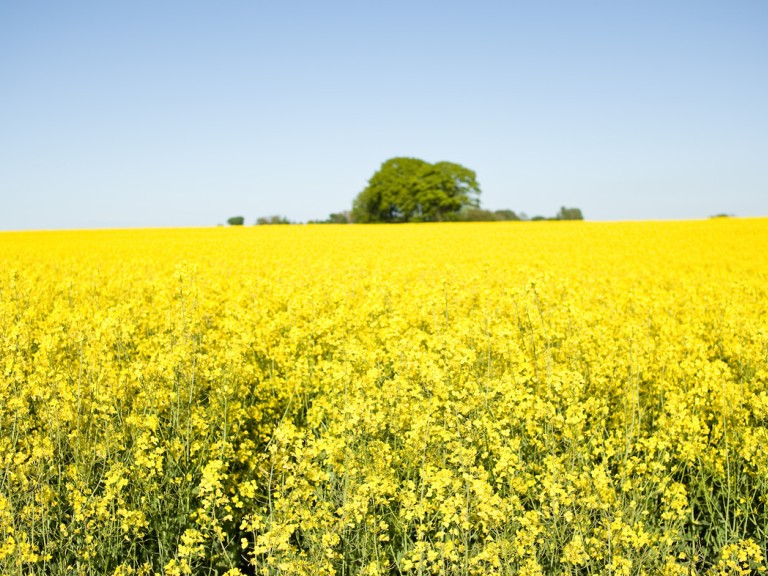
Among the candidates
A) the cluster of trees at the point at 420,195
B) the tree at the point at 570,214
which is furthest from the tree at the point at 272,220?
the tree at the point at 570,214

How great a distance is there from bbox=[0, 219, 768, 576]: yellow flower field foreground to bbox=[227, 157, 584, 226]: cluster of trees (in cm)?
6688

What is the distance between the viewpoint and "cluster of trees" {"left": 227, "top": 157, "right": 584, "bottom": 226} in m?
74.4

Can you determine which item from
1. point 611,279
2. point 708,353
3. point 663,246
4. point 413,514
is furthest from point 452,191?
point 413,514

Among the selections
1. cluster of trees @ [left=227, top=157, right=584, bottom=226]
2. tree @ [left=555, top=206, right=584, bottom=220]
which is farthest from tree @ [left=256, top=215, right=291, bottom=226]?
tree @ [left=555, top=206, right=584, bottom=220]

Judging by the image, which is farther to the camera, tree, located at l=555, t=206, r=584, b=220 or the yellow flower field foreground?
tree, located at l=555, t=206, r=584, b=220

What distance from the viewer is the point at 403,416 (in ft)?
14.2

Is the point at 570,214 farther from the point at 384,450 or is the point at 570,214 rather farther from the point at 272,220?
the point at 384,450

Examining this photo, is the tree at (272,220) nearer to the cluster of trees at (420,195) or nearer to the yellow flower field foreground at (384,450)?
the cluster of trees at (420,195)

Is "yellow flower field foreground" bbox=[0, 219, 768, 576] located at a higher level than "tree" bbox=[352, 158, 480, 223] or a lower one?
lower

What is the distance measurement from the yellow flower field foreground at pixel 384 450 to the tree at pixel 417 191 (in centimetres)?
6683

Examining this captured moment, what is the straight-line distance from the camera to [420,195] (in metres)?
73.7

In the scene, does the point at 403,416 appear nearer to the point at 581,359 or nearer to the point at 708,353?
the point at 581,359

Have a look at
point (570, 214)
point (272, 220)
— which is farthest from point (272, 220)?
point (570, 214)

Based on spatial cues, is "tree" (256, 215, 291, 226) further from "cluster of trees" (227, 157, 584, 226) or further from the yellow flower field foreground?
the yellow flower field foreground
